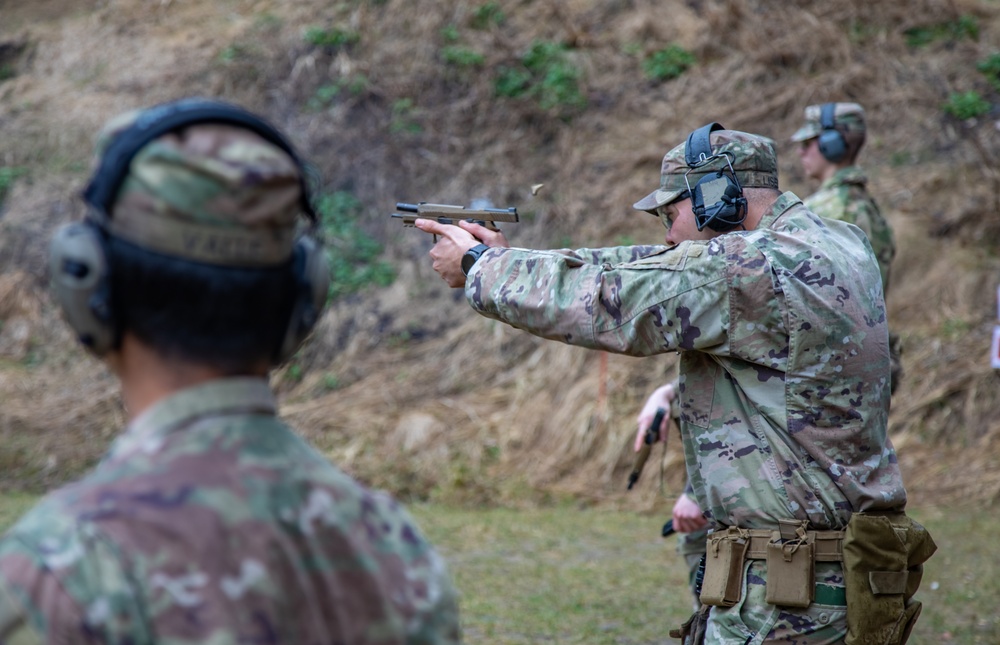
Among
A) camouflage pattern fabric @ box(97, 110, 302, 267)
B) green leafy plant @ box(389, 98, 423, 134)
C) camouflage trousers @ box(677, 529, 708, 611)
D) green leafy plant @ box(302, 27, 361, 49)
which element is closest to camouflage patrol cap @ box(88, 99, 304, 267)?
camouflage pattern fabric @ box(97, 110, 302, 267)

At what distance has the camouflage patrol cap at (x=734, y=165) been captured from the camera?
3352 millimetres

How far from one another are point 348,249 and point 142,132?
1165 centimetres

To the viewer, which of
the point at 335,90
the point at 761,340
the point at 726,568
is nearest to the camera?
the point at 761,340

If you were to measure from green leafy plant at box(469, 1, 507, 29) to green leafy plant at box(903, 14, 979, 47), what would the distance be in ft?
16.7

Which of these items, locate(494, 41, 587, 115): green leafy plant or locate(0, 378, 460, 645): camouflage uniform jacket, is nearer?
locate(0, 378, 460, 645): camouflage uniform jacket

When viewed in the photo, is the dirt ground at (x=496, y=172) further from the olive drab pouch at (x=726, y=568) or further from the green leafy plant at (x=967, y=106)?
the olive drab pouch at (x=726, y=568)

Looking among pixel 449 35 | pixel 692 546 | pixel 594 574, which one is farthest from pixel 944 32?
pixel 692 546

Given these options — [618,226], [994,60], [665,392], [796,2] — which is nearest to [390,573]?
[665,392]

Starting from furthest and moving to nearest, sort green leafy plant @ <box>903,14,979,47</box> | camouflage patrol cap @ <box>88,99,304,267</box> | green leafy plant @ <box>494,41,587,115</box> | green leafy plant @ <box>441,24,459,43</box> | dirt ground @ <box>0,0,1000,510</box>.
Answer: green leafy plant @ <box>441,24,459,43</box>, green leafy plant @ <box>494,41,587,115</box>, green leafy plant @ <box>903,14,979,47</box>, dirt ground @ <box>0,0,1000,510</box>, camouflage patrol cap @ <box>88,99,304,267</box>

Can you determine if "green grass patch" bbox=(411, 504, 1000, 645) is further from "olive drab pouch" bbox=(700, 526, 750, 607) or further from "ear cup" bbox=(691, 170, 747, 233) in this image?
"ear cup" bbox=(691, 170, 747, 233)

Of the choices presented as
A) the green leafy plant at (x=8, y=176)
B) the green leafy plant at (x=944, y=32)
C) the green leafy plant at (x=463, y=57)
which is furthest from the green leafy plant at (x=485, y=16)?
the green leafy plant at (x=8, y=176)

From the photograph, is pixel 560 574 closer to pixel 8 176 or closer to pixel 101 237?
pixel 101 237

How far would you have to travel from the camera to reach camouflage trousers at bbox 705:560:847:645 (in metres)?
3.05

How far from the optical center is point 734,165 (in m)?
3.34
